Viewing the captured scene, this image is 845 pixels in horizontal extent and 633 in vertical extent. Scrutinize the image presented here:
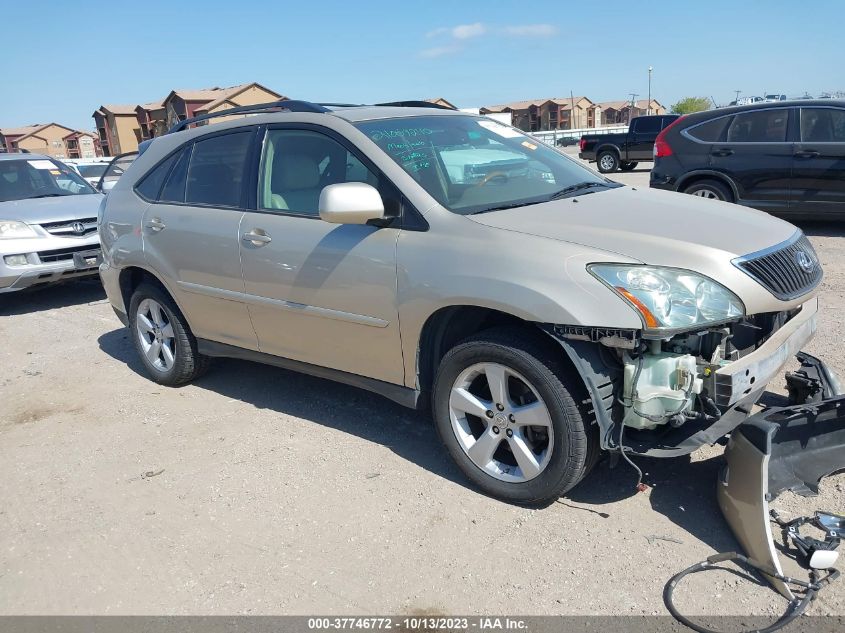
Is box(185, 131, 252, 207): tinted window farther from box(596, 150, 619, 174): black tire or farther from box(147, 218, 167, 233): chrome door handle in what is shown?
box(596, 150, 619, 174): black tire

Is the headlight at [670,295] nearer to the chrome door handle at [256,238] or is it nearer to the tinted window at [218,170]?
the chrome door handle at [256,238]

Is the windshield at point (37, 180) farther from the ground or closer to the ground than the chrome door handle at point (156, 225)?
farther from the ground

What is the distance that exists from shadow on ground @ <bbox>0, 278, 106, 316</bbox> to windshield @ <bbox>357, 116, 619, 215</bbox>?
19.8 ft

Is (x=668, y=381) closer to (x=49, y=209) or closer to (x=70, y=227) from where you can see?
(x=70, y=227)

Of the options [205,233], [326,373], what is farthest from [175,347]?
[326,373]

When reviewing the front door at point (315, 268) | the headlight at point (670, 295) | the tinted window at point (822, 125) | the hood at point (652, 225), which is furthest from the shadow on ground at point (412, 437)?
the tinted window at point (822, 125)

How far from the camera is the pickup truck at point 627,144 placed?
2116 cm

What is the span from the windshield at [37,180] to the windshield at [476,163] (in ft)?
22.9

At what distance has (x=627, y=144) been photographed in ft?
70.2

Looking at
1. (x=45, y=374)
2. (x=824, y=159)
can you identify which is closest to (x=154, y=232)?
(x=45, y=374)

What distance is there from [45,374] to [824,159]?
8622 millimetres

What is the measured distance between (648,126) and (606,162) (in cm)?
163

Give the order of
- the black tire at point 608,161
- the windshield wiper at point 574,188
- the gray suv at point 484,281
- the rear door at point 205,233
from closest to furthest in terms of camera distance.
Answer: the gray suv at point 484,281 → the windshield wiper at point 574,188 → the rear door at point 205,233 → the black tire at point 608,161

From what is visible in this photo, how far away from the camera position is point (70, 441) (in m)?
4.44
